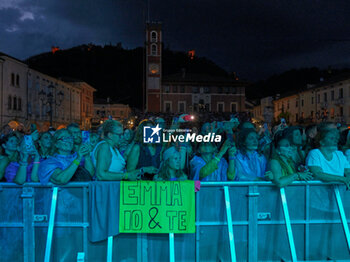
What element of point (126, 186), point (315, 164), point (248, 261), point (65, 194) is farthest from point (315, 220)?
point (65, 194)

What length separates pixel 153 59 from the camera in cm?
6212

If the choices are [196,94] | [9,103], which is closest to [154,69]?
[196,94]

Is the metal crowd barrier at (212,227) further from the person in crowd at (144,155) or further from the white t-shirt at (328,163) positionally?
the person in crowd at (144,155)

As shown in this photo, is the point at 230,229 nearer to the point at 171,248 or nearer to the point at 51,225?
the point at 171,248

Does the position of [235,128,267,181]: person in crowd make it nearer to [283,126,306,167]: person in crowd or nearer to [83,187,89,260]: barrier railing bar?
[283,126,306,167]: person in crowd

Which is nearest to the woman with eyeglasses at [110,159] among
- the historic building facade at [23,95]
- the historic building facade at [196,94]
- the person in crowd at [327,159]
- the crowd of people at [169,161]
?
the crowd of people at [169,161]

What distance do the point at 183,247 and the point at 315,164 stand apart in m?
2.04

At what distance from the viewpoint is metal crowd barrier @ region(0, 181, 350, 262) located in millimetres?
3986

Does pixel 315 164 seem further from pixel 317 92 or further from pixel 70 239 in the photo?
pixel 317 92

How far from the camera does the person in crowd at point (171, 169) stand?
4.19 metres

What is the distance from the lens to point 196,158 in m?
4.95

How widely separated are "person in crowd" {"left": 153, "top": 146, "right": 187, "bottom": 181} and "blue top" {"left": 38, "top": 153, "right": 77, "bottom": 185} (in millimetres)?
1165

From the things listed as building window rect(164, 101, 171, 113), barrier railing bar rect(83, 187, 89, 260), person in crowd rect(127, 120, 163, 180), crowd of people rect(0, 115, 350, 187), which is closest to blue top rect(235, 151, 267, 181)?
crowd of people rect(0, 115, 350, 187)

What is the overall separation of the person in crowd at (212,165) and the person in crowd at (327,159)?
1046 millimetres
